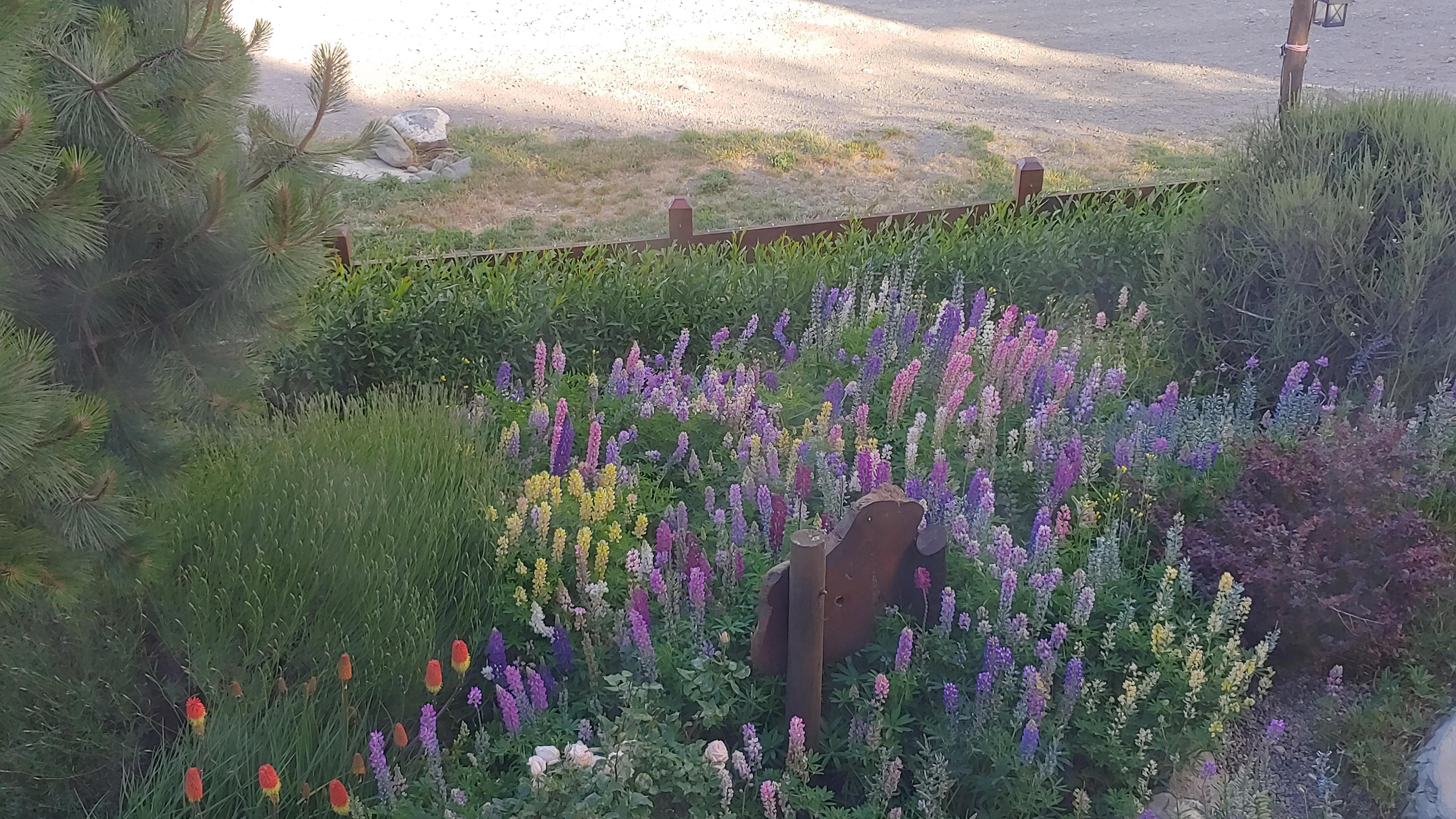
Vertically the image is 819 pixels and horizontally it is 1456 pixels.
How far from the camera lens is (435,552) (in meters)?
2.90

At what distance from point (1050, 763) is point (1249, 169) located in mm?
2834

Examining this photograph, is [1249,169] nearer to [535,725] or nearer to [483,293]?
[483,293]

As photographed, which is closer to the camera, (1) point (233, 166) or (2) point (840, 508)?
(1) point (233, 166)

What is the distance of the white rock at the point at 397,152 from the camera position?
8430 millimetres

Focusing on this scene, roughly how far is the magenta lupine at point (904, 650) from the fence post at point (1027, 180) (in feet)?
12.5

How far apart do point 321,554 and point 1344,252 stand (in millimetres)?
3412

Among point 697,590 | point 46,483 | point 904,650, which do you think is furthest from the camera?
point 697,590

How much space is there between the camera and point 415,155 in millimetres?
8539

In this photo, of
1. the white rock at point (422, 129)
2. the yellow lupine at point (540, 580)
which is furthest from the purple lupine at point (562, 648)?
the white rock at point (422, 129)

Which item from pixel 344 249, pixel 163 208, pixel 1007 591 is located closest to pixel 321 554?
pixel 163 208

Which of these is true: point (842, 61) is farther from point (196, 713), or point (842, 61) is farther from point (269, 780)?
point (269, 780)

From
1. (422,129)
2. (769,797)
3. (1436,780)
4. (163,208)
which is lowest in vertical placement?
(1436,780)

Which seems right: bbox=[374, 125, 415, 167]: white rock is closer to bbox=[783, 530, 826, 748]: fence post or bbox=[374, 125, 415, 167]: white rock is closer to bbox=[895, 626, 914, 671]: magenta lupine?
bbox=[783, 530, 826, 748]: fence post

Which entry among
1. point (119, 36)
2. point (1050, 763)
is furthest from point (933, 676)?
point (119, 36)
